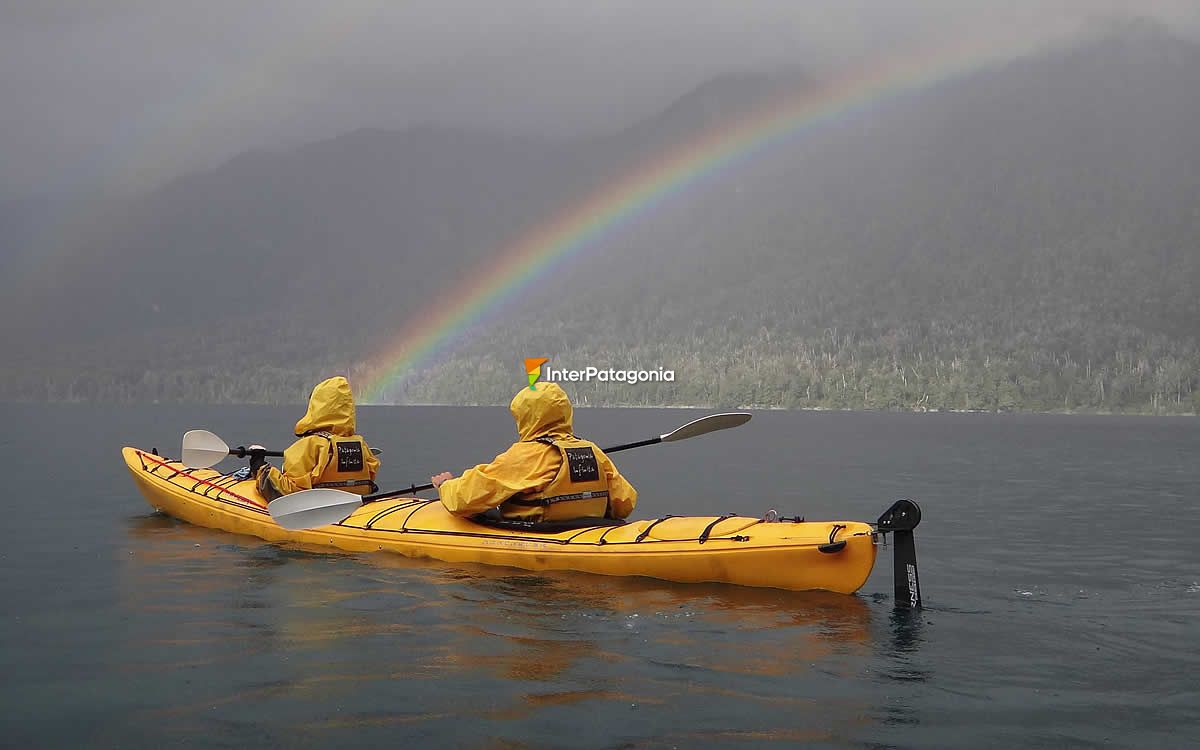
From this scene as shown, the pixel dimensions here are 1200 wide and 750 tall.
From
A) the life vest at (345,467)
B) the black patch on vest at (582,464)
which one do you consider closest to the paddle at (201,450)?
the life vest at (345,467)

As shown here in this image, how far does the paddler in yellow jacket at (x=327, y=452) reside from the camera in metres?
16.4

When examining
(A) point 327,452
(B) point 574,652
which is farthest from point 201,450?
(B) point 574,652

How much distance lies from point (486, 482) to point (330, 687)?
4.78 m

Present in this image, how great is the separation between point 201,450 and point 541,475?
8972 millimetres

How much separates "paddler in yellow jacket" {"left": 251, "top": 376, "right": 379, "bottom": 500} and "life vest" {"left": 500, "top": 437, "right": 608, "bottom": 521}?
349 cm

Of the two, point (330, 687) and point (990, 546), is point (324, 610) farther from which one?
point (990, 546)

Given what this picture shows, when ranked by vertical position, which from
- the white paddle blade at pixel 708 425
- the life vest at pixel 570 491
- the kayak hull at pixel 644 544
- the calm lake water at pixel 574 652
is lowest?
the calm lake water at pixel 574 652

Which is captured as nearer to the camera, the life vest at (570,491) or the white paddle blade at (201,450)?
the life vest at (570,491)

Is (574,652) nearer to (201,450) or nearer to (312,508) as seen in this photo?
(312,508)

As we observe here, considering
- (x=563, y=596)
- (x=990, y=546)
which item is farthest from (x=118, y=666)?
(x=990, y=546)

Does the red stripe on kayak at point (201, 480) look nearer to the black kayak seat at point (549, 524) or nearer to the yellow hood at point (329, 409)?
the yellow hood at point (329, 409)

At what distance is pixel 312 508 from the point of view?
15500 millimetres

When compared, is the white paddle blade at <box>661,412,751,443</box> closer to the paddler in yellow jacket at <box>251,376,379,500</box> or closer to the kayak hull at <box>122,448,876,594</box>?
the kayak hull at <box>122,448,876,594</box>

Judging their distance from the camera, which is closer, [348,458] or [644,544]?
[644,544]
